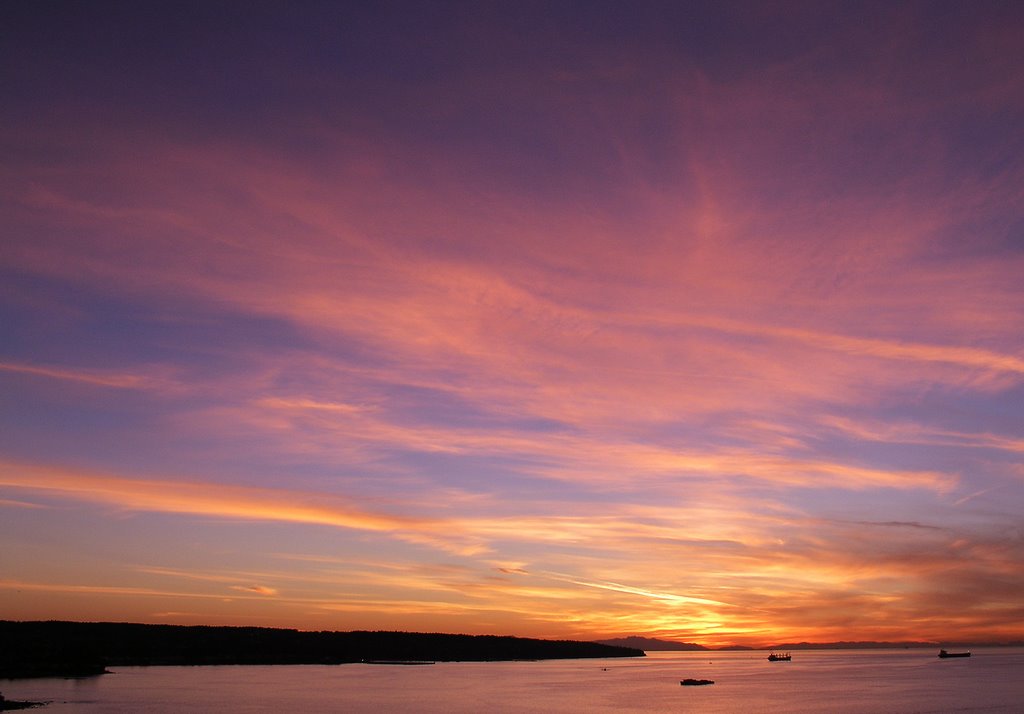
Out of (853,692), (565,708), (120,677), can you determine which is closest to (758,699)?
(853,692)

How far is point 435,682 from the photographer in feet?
506

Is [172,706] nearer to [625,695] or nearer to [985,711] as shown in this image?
[625,695]

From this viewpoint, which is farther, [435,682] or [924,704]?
[435,682]

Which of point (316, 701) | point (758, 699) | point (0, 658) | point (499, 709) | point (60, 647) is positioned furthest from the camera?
point (60, 647)

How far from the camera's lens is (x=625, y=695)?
434 feet

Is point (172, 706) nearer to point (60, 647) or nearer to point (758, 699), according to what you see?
point (758, 699)

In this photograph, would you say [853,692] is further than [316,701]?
Yes

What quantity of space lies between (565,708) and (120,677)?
8719cm

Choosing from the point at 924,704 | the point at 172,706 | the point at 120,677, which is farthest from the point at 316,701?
the point at 924,704

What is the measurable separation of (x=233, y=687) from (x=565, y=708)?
2199 inches

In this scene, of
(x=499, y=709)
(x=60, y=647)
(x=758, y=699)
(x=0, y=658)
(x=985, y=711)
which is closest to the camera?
(x=985, y=711)

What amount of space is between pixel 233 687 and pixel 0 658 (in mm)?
67267

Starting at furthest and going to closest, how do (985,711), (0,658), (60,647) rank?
(60,647)
(0,658)
(985,711)

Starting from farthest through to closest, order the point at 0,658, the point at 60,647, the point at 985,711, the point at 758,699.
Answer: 1. the point at 60,647
2. the point at 0,658
3. the point at 758,699
4. the point at 985,711
